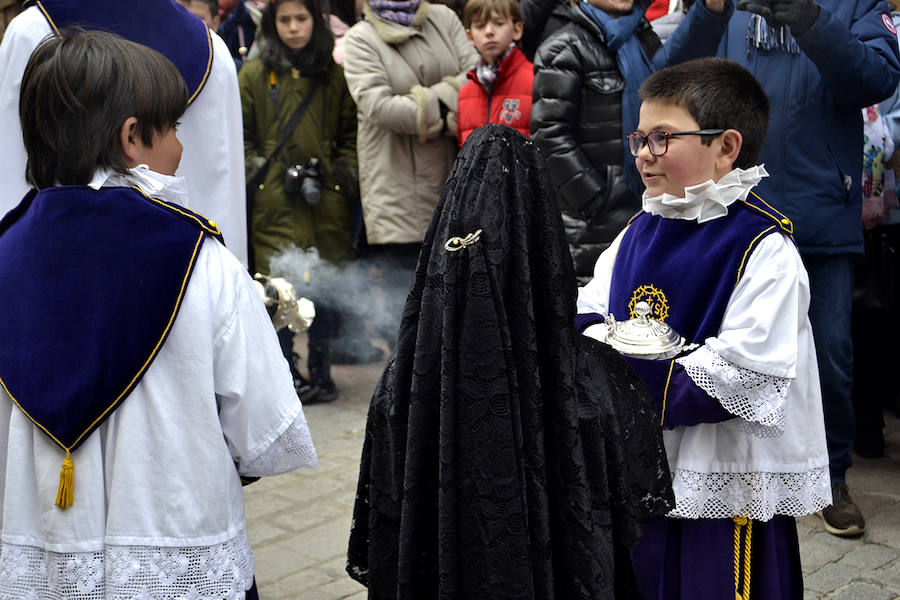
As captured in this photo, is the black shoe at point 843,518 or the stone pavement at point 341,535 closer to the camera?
the stone pavement at point 341,535

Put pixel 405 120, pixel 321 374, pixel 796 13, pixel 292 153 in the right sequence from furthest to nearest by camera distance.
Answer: pixel 321 374
pixel 292 153
pixel 405 120
pixel 796 13

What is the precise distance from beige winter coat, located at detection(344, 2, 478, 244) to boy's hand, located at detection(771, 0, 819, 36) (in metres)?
2.31

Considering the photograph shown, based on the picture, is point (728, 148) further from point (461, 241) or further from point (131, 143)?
point (131, 143)

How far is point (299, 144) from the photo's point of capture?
6027mm

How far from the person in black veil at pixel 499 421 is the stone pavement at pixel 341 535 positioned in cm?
188

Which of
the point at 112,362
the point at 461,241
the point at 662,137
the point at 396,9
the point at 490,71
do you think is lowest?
the point at 112,362

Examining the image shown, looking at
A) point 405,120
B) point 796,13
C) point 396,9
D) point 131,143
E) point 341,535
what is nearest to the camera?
point 131,143

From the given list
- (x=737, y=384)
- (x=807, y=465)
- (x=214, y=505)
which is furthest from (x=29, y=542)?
(x=807, y=465)

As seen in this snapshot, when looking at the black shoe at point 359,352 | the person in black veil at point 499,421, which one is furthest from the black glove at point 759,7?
the black shoe at point 359,352

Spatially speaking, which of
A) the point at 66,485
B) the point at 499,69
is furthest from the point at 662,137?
the point at 499,69

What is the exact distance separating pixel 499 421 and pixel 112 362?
779mm

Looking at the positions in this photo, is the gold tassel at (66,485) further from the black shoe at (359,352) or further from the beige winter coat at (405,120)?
the black shoe at (359,352)

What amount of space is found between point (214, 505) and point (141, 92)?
849 millimetres

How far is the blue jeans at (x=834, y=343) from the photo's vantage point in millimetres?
4059
